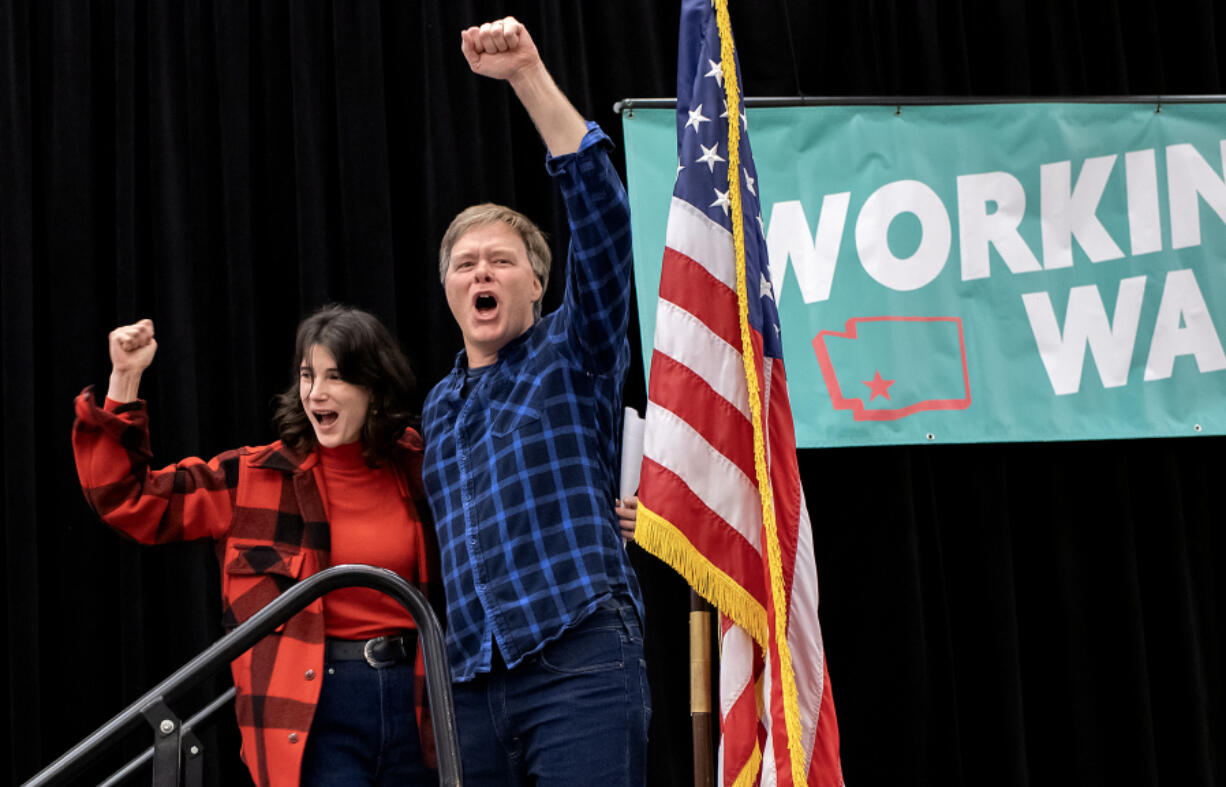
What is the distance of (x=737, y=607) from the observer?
6.52ft

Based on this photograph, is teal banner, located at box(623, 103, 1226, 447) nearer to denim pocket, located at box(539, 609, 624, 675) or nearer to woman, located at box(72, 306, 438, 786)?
woman, located at box(72, 306, 438, 786)

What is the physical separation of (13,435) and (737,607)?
191 centimetres

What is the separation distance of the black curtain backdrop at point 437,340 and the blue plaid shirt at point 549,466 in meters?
1.13

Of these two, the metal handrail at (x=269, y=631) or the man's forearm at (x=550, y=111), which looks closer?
the metal handrail at (x=269, y=631)

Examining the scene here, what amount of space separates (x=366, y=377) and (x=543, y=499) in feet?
1.81

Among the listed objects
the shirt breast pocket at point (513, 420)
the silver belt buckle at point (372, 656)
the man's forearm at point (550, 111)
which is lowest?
the silver belt buckle at point (372, 656)

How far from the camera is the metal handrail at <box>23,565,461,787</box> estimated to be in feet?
5.41

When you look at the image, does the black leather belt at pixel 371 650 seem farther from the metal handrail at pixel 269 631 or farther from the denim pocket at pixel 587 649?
the denim pocket at pixel 587 649

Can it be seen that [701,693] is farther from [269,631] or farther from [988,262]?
[988,262]

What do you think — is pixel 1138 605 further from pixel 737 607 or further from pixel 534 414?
pixel 534 414

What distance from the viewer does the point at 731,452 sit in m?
2.06

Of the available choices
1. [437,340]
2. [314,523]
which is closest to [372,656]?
[314,523]

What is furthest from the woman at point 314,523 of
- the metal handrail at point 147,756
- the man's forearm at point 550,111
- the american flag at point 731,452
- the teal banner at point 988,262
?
the teal banner at point 988,262

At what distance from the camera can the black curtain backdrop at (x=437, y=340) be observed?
2869 mm
